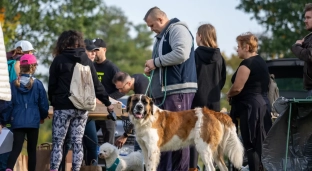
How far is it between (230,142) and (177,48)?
1620 mm

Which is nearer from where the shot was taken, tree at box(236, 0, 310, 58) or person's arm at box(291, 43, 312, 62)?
person's arm at box(291, 43, 312, 62)

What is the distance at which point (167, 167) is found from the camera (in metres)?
11.9

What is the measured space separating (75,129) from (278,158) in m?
2.88

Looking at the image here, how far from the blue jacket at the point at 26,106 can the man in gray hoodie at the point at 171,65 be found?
1515 millimetres

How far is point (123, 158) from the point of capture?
43.7 ft

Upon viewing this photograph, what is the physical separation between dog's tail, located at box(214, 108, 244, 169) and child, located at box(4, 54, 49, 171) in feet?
8.05

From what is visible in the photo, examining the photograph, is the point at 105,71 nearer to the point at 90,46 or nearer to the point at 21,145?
the point at 90,46

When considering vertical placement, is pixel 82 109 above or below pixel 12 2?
below

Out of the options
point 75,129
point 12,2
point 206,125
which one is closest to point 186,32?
point 206,125

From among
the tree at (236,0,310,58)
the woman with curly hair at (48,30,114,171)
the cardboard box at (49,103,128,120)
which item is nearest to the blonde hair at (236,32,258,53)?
the cardboard box at (49,103,128,120)

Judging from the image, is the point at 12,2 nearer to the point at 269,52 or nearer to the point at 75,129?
the point at 269,52

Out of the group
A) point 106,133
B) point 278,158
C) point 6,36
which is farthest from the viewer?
point 6,36

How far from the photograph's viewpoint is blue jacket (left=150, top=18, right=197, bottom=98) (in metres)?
11.3

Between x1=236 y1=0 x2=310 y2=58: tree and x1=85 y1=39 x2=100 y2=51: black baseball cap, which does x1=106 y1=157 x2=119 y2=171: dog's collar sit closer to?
x1=85 y1=39 x2=100 y2=51: black baseball cap
